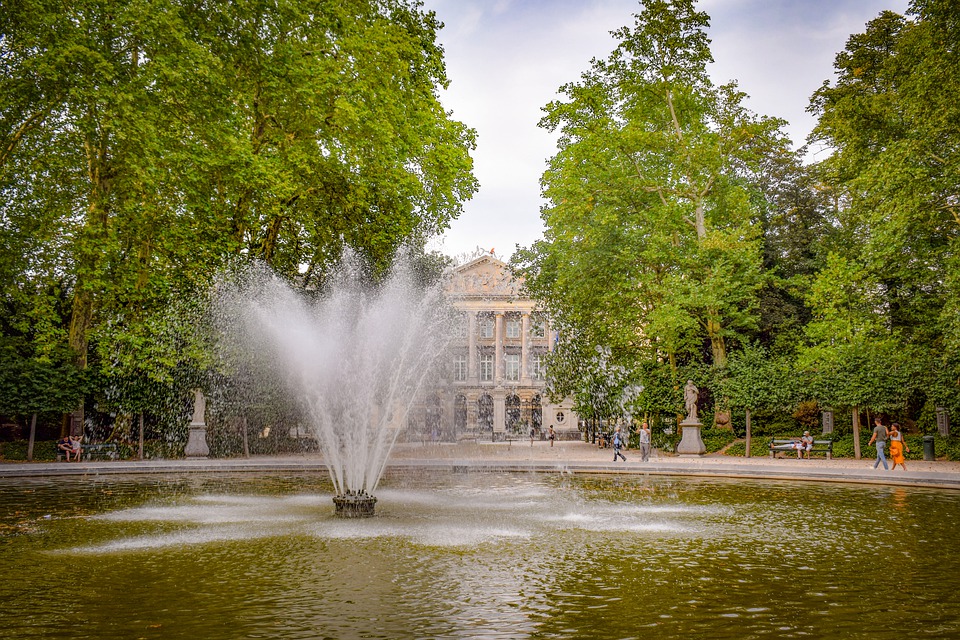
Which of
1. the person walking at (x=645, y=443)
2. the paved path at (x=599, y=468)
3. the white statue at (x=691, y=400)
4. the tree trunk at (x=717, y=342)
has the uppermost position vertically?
the tree trunk at (x=717, y=342)

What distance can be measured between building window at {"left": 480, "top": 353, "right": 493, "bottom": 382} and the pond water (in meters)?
56.9

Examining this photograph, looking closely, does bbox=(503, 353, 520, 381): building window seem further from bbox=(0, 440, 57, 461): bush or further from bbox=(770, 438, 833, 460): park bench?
bbox=(0, 440, 57, 461): bush

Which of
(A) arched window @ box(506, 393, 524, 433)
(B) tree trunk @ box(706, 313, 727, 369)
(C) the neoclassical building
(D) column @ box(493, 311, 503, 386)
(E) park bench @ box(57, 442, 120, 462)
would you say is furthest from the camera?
(D) column @ box(493, 311, 503, 386)

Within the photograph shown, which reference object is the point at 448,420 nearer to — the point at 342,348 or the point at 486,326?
the point at 486,326

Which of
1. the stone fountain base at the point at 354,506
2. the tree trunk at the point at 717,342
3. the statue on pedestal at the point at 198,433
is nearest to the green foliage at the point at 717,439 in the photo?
the tree trunk at the point at 717,342

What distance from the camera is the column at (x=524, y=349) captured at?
70688mm

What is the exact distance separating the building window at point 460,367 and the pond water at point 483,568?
56.7 meters

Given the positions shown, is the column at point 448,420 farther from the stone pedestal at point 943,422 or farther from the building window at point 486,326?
the stone pedestal at point 943,422

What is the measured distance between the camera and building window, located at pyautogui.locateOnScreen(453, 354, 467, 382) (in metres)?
72.2

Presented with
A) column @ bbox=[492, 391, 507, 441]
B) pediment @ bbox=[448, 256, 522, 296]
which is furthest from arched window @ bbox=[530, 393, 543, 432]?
pediment @ bbox=[448, 256, 522, 296]

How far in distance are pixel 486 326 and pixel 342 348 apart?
52.9m

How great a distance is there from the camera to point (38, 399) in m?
26.6

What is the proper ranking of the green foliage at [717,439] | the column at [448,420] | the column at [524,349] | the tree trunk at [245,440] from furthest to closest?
the column at [524,349] → the column at [448,420] → the green foliage at [717,439] → the tree trunk at [245,440]

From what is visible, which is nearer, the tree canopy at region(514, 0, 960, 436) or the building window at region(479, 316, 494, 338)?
the tree canopy at region(514, 0, 960, 436)
